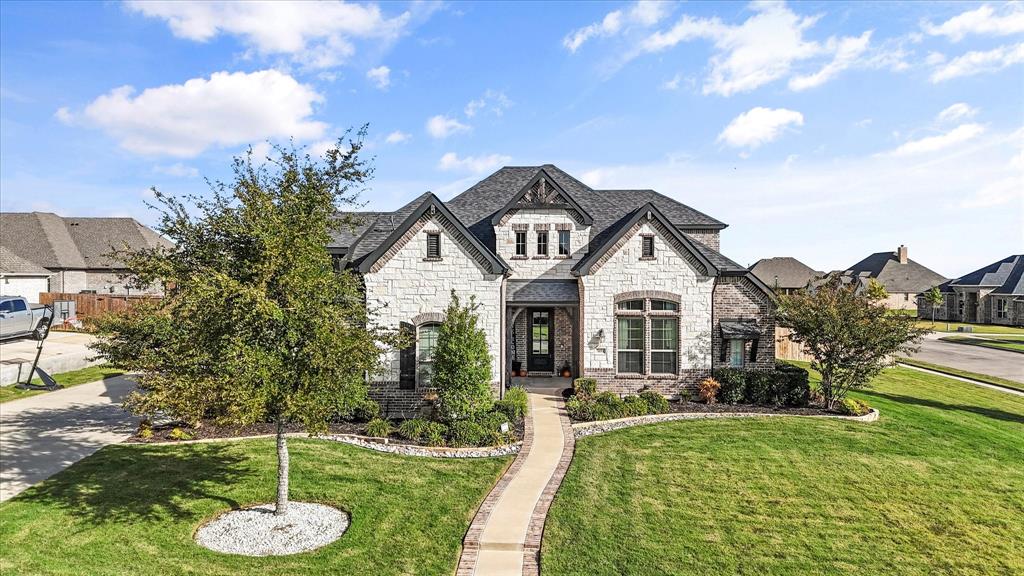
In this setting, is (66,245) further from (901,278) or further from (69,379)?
(901,278)

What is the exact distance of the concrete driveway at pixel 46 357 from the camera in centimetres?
1984

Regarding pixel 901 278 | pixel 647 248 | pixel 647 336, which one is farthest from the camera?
pixel 901 278

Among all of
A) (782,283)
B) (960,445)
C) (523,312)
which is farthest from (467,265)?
(782,283)

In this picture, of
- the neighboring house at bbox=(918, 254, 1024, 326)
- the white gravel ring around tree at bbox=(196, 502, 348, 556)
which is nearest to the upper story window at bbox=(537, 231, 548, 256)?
the white gravel ring around tree at bbox=(196, 502, 348, 556)

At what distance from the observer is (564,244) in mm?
21953

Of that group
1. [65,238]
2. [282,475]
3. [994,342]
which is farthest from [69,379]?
[994,342]

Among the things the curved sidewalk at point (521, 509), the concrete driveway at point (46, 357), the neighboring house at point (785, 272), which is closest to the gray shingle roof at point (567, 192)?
the curved sidewalk at point (521, 509)

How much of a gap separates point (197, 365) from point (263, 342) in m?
1.12

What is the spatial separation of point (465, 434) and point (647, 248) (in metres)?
10.2

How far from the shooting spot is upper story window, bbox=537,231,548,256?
21897mm

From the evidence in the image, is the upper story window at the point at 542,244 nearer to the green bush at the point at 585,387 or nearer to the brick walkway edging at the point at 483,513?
the green bush at the point at 585,387

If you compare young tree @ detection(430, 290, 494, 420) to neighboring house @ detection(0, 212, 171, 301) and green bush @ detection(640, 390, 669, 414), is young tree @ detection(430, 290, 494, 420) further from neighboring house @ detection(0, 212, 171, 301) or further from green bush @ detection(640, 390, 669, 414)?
neighboring house @ detection(0, 212, 171, 301)

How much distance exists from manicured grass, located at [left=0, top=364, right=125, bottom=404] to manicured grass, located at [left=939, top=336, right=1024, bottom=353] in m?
58.2

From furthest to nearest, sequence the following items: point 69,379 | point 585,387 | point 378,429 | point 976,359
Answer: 1. point 976,359
2. point 69,379
3. point 585,387
4. point 378,429
